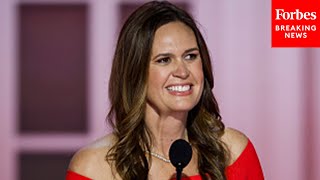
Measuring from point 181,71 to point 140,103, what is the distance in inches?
5.7

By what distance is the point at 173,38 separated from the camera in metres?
1.68

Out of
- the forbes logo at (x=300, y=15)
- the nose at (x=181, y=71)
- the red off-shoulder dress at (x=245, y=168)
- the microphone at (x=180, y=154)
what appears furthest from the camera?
the forbes logo at (x=300, y=15)

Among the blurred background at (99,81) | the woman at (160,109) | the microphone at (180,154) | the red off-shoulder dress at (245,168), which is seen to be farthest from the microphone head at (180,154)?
the blurred background at (99,81)

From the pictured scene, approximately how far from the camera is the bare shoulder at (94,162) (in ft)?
5.66

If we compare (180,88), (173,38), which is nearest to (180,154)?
(180,88)

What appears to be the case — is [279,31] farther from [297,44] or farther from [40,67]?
[40,67]

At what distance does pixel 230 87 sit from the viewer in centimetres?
210

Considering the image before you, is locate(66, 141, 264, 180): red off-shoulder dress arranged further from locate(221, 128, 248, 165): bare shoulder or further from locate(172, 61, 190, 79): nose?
locate(172, 61, 190, 79): nose

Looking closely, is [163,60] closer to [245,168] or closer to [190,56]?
[190,56]

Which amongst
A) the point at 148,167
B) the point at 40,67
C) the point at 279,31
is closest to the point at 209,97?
the point at 148,167

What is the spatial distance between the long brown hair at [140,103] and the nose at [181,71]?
0.25 ft

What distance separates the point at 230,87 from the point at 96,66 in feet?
1.35

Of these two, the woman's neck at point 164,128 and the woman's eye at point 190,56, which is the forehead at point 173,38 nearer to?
the woman's eye at point 190,56

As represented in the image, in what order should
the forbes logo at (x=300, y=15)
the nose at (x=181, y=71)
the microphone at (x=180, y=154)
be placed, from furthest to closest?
1. the forbes logo at (x=300, y=15)
2. the nose at (x=181, y=71)
3. the microphone at (x=180, y=154)
